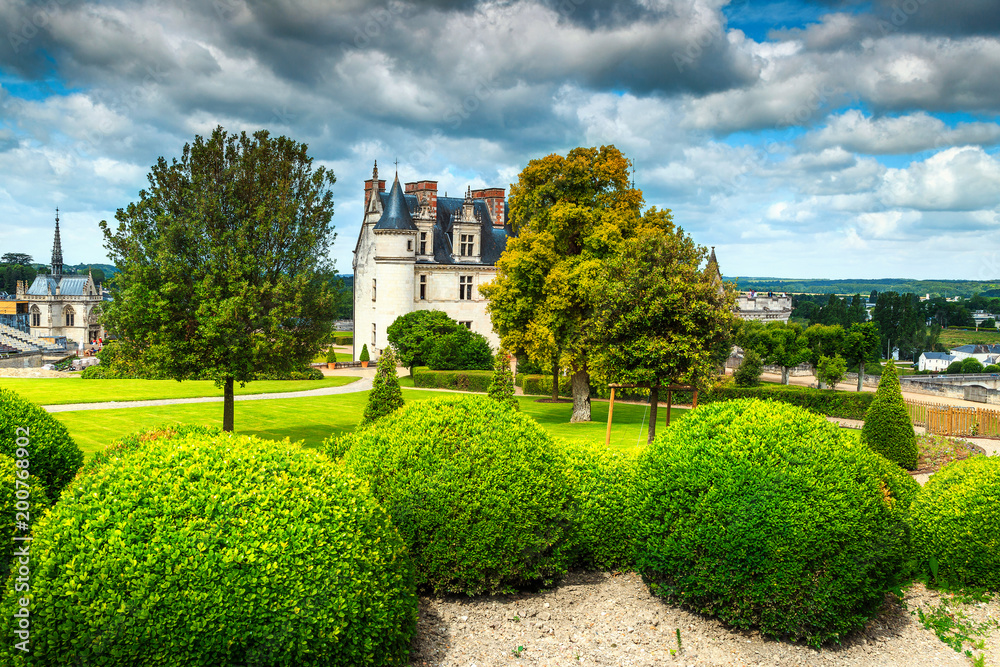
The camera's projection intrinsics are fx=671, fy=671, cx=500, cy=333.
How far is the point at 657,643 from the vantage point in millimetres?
7332

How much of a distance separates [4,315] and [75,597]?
131 meters

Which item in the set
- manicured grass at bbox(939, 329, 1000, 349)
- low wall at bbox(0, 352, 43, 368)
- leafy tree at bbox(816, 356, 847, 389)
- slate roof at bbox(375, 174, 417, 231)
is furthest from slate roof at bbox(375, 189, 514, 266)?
manicured grass at bbox(939, 329, 1000, 349)

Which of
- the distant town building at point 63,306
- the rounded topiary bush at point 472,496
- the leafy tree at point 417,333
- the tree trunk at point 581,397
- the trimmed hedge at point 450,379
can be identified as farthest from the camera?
the distant town building at point 63,306

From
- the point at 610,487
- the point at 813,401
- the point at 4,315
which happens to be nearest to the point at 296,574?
the point at 610,487

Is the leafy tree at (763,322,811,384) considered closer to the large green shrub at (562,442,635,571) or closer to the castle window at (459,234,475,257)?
the castle window at (459,234,475,257)

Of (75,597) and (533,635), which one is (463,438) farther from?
(75,597)

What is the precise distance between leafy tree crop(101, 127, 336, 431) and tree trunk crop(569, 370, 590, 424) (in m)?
12.6

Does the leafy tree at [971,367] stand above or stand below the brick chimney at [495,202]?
below

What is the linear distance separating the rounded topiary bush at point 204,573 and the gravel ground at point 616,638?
1274mm

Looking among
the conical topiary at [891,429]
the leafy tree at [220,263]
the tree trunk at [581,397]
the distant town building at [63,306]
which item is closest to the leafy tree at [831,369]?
the tree trunk at [581,397]

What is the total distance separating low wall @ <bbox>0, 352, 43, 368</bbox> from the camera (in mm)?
68463

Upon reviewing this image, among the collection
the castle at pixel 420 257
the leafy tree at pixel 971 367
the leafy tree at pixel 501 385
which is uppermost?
the castle at pixel 420 257

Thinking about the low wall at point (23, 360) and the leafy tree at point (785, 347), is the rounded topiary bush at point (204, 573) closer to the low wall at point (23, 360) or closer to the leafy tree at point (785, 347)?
the leafy tree at point (785, 347)

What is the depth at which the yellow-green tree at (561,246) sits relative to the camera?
→ 25797 mm
